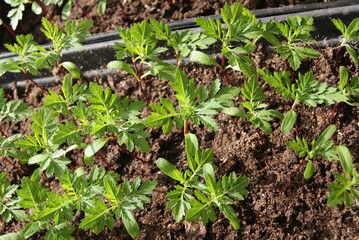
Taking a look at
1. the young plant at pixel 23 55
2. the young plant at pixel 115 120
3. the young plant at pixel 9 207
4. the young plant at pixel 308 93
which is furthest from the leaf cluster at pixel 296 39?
the young plant at pixel 9 207

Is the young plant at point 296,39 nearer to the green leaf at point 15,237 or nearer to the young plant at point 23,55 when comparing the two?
the young plant at point 23,55

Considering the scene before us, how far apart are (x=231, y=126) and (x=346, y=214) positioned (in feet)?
1.91

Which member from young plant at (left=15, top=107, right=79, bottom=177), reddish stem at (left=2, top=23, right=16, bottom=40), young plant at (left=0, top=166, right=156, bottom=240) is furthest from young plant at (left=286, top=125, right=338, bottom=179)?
reddish stem at (left=2, top=23, right=16, bottom=40)

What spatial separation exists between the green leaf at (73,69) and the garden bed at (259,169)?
282 mm

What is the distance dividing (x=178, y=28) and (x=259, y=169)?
0.82 metres

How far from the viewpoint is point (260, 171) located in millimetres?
1718

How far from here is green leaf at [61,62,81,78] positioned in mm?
1994

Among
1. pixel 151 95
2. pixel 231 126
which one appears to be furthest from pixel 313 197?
pixel 151 95

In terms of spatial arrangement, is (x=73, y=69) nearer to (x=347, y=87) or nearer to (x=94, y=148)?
(x=94, y=148)

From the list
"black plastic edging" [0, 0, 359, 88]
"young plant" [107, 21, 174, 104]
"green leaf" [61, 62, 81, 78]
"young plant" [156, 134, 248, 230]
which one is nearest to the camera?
"young plant" [156, 134, 248, 230]

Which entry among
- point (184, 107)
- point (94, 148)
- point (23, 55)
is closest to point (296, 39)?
point (184, 107)

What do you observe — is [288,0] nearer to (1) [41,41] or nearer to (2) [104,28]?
(2) [104,28]

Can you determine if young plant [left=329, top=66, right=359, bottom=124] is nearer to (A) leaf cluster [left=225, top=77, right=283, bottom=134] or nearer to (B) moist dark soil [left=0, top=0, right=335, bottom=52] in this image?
(A) leaf cluster [left=225, top=77, right=283, bottom=134]

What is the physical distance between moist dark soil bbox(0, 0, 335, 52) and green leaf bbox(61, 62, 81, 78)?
41 cm
